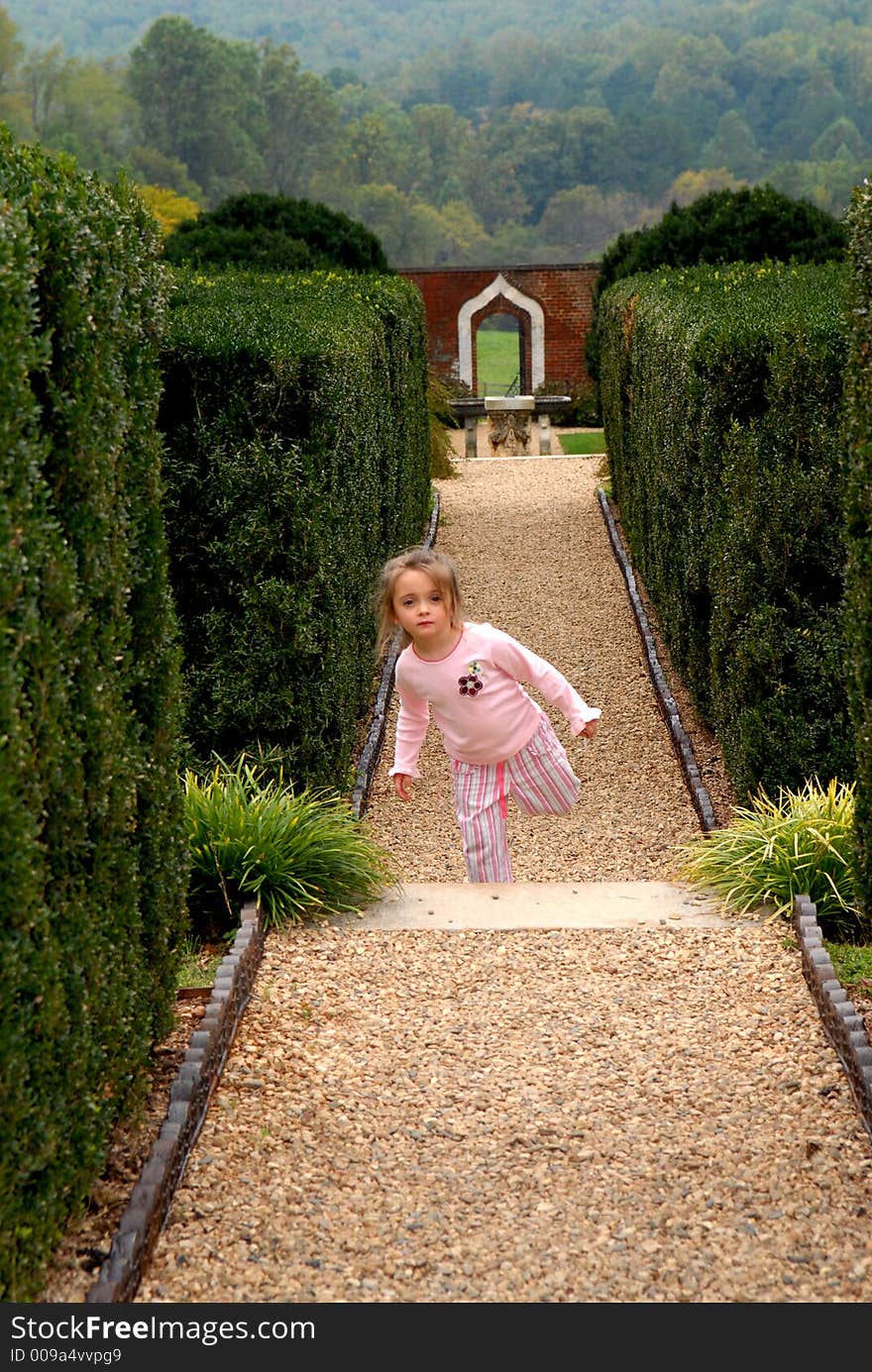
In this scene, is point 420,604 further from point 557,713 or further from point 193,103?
point 193,103

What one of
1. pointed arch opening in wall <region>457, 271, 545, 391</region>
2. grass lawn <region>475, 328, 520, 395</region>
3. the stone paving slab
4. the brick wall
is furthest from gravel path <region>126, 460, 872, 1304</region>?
grass lawn <region>475, 328, 520, 395</region>

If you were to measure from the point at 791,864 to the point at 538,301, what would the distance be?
26.1 m

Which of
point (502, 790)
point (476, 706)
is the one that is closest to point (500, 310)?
point (502, 790)

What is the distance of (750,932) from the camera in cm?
487

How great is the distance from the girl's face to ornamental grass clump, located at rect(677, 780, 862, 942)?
4.54 ft

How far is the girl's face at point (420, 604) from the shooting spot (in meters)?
5.23

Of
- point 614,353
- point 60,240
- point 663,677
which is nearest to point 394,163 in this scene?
point 614,353

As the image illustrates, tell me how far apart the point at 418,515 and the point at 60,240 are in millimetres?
10408

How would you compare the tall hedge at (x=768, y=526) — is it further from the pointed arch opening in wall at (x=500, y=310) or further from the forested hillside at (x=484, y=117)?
the forested hillside at (x=484, y=117)

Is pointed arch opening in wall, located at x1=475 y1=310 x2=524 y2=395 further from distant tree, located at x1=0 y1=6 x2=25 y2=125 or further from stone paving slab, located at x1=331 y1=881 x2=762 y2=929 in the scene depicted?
stone paving slab, located at x1=331 y1=881 x2=762 y2=929

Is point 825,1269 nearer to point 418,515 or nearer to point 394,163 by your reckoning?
point 418,515

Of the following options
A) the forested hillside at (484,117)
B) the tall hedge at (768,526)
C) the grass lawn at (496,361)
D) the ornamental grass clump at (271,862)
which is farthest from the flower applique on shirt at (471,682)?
the forested hillside at (484,117)

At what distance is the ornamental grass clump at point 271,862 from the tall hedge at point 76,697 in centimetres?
113

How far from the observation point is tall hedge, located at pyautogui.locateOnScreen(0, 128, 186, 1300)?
99.6 inches
